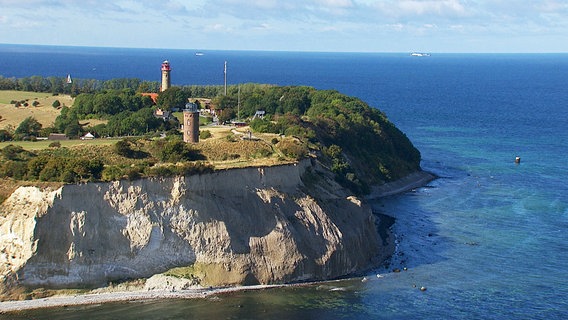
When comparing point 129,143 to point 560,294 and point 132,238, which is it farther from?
point 560,294

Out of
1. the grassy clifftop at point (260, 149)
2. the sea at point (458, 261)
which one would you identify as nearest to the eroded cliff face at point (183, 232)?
the grassy clifftop at point (260, 149)

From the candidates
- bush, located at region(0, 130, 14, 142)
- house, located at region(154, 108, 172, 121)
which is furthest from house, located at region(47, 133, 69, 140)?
house, located at region(154, 108, 172, 121)

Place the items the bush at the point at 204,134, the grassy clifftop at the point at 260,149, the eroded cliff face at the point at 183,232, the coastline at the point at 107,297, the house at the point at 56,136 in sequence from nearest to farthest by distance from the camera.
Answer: the coastline at the point at 107,297, the eroded cliff face at the point at 183,232, the grassy clifftop at the point at 260,149, the bush at the point at 204,134, the house at the point at 56,136

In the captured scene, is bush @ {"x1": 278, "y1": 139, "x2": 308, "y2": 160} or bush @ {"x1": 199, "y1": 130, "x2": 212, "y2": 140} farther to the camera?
bush @ {"x1": 199, "y1": 130, "x2": 212, "y2": 140}

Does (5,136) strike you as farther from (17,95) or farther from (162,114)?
(17,95)

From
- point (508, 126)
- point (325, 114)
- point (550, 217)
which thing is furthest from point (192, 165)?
point (508, 126)

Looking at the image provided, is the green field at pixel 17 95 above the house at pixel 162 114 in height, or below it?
below

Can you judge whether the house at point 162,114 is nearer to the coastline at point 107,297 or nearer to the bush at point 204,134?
the bush at point 204,134

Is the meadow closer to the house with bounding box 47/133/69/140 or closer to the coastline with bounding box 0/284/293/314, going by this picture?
the house with bounding box 47/133/69/140
